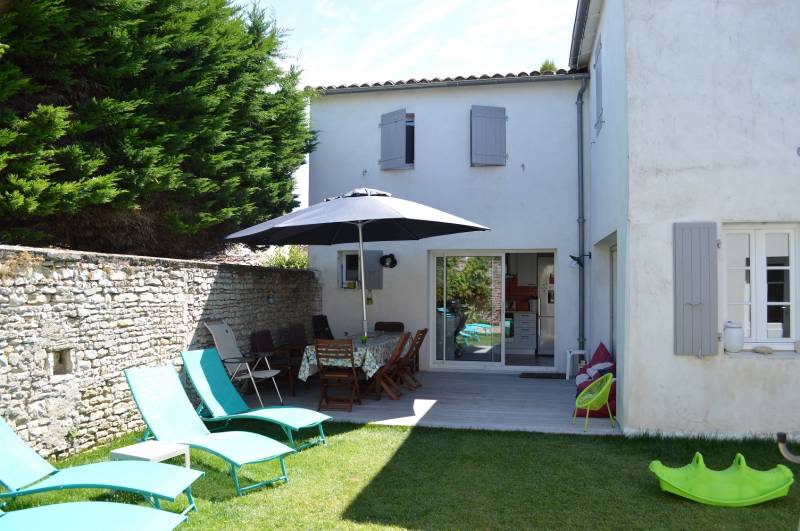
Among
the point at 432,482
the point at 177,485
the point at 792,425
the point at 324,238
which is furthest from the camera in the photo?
the point at 324,238

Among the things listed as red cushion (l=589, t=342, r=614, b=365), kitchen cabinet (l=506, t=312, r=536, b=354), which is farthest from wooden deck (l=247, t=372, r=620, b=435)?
kitchen cabinet (l=506, t=312, r=536, b=354)

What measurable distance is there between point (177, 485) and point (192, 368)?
2.81m

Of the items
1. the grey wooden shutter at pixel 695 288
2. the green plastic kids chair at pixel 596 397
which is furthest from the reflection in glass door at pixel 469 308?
the grey wooden shutter at pixel 695 288

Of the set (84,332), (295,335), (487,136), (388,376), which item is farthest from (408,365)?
A: (84,332)

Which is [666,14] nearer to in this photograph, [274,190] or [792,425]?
[792,425]

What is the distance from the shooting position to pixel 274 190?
1062 centimetres

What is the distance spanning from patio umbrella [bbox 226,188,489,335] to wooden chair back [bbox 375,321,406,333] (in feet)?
7.58

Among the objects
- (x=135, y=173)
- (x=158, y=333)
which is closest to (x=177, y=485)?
(x=158, y=333)

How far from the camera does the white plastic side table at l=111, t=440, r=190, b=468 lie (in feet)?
15.3

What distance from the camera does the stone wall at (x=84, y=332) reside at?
5.16 m

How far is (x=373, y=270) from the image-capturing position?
11.5 m

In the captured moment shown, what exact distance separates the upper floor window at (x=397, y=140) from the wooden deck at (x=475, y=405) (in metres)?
3.97

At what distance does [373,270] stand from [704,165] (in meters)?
6.27

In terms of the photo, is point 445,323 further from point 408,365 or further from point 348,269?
→ point 408,365
